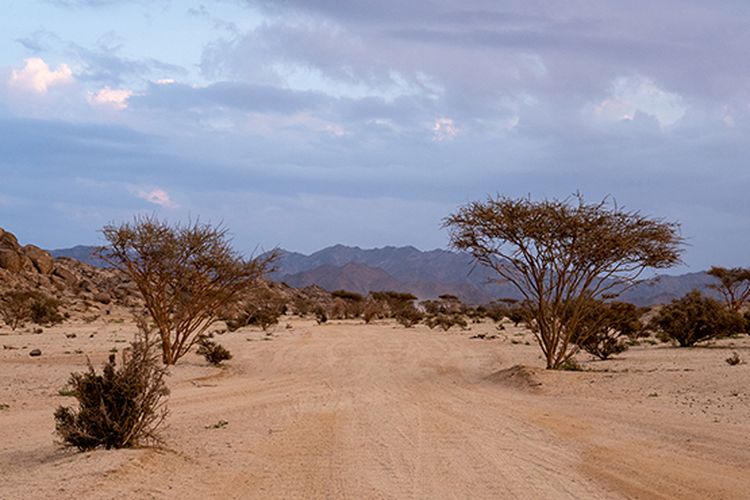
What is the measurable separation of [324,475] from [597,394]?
11.0 m

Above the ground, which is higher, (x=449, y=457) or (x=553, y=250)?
(x=553, y=250)

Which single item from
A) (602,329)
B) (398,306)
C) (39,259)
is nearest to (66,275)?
(39,259)

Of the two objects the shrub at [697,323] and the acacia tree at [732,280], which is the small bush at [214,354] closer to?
the shrub at [697,323]

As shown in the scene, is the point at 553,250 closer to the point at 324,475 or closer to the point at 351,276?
the point at 324,475

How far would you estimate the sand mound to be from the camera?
20.6 m

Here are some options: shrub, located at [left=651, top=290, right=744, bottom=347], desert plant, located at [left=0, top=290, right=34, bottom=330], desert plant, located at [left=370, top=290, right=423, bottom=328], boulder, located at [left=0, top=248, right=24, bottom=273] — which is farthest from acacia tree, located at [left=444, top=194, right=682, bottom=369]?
boulder, located at [left=0, top=248, right=24, bottom=273]

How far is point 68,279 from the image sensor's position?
6850 cm

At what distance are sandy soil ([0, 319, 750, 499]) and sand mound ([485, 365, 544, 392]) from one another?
76mm

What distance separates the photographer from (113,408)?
32.3 feet

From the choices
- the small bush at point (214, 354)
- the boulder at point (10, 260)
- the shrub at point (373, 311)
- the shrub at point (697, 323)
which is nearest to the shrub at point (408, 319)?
the shrub at point (373, 311)

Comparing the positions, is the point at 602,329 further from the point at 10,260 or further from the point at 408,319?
the point at 10,260

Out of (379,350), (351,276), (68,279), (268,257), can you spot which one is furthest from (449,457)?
(351,276)

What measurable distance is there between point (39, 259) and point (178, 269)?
50.3 meters

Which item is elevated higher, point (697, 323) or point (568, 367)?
point (697, 323)
